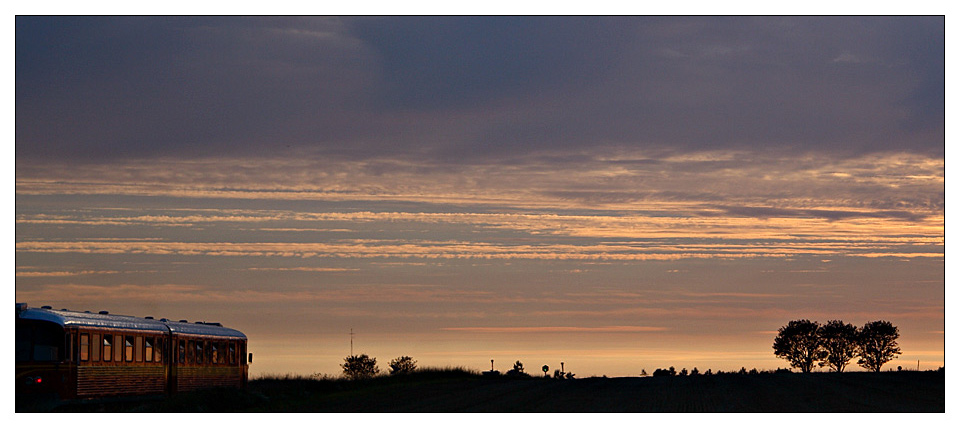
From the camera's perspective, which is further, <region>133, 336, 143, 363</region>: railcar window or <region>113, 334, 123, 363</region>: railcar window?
<region>133, 336, 143, 363</region>: railcar window

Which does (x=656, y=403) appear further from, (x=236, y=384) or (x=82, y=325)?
(x=236, y=384)

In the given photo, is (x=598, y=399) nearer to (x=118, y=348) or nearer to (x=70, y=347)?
(x=118, y=348)

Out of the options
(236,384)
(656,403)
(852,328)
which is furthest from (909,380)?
(852,328)

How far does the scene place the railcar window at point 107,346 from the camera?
36438 millimetres

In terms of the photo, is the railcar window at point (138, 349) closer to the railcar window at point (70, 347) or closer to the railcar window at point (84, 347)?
the railcar window at point (84, 347)

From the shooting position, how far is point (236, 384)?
47.7m

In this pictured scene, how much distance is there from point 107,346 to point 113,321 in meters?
1.42

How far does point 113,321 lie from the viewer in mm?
37875

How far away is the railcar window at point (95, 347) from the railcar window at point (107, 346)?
346 millimetres

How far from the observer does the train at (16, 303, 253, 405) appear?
3419 cm

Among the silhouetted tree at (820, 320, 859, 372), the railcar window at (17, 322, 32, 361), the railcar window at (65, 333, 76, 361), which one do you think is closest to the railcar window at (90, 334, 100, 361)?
the railcar window at (65, 333, 76, 361)

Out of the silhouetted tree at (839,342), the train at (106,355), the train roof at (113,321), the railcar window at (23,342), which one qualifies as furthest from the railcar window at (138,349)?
the silhouetted tree at (839,342)

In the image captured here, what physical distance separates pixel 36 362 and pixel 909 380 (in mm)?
32376

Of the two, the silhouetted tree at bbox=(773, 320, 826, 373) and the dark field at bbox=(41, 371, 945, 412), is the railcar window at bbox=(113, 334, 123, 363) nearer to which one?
the dark field at bbox=(41, 371, 945, 412)
